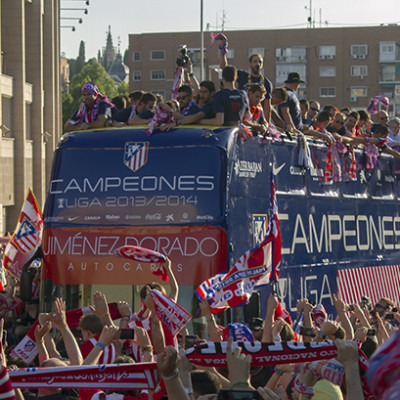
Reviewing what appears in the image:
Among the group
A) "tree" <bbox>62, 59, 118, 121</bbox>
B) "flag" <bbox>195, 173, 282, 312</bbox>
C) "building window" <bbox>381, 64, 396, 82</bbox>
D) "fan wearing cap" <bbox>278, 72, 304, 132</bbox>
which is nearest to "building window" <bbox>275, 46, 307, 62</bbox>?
"building window" <bbox>381, 64, 396, 82</bbox>

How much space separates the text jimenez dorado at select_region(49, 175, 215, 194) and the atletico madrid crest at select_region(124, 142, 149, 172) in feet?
0.43

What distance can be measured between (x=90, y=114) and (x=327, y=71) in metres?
86.1

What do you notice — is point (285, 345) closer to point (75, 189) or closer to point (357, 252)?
point (75, 189)

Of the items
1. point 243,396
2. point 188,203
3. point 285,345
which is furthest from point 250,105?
point 243,396

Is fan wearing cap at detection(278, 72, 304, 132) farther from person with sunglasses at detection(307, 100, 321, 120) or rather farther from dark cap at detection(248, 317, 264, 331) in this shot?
dark cap at detection(248, 317, 264, 331)

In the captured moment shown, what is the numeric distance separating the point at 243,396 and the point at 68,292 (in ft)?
20.7

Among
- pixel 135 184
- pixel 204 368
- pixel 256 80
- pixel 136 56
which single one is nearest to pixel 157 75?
pixel 136 56

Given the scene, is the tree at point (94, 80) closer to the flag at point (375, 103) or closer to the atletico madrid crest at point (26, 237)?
the flag at point (375, 103)

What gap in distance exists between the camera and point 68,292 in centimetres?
1039

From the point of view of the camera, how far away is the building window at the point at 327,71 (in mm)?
95375

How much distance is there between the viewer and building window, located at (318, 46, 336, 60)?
93.9 metres

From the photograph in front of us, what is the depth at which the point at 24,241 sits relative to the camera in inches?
521

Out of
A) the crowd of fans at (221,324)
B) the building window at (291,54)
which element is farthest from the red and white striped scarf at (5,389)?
the building window at (291,54)

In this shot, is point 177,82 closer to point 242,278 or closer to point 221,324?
point 221,324
